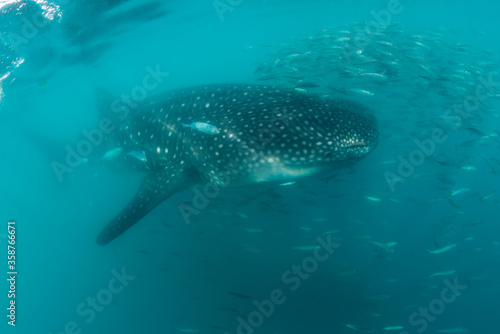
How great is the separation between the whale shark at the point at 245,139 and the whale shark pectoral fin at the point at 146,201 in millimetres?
18

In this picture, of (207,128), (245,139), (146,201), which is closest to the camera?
(245,139)

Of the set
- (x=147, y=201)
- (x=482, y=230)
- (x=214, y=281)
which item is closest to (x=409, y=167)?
(x=482, y=230)

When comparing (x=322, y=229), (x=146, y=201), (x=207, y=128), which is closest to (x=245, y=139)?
(x=207, y=128)

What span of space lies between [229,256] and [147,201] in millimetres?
6235

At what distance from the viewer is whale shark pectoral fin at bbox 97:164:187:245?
5.50 meters

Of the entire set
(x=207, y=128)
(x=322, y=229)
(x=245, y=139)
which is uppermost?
(x=207, y=128)

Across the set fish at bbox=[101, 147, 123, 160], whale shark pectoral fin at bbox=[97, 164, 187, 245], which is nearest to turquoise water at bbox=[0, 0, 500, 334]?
fish at bbox=[101, 147, 123, 160]

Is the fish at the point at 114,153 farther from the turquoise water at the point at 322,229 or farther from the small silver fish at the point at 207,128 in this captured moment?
the small silver fish at the point at 207,128

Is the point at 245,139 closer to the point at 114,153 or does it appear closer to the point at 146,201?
the point at 146,201

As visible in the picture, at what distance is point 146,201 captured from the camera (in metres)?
5.62

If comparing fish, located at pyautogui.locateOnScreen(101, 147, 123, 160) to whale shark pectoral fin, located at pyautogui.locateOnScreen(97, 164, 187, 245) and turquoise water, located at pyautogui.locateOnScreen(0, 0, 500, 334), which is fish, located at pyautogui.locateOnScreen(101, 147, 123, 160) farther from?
whale shark pectoral fin, located at pyautogui.locateOnScreen(97, 164, 187, 245)

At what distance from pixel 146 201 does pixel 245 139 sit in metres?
2.28

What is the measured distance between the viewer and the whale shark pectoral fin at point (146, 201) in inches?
216

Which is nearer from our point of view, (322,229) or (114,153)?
(114,153)
